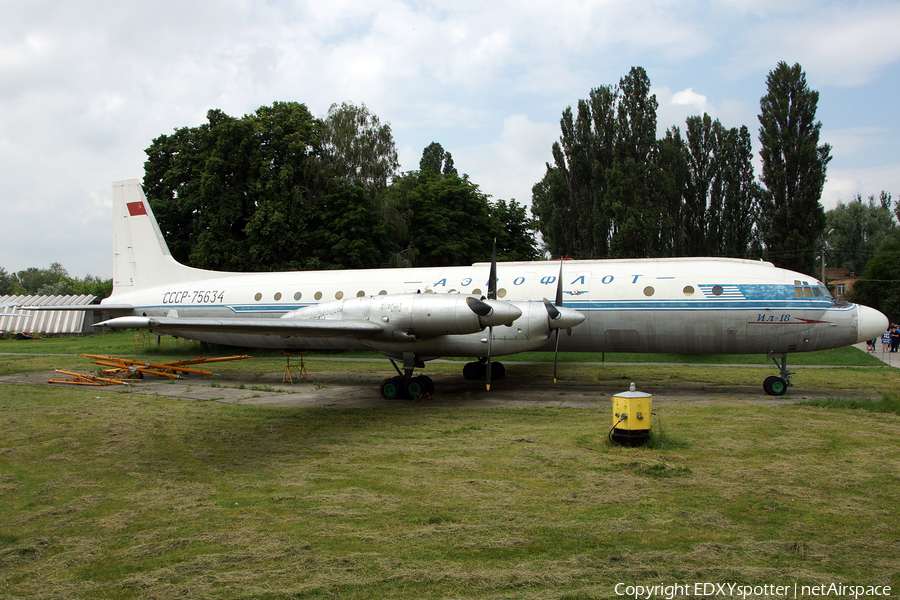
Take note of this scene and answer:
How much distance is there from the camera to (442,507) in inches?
267

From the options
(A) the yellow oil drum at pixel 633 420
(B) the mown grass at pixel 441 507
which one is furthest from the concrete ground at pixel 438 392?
(A) the yellow oil drum at pixel 633 420

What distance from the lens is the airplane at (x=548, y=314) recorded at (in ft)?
42.5

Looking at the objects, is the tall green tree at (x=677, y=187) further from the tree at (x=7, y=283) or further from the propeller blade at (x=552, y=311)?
the tree at (x=7, y=283)

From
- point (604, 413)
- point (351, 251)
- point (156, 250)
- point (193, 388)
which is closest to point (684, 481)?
point (604, 413)

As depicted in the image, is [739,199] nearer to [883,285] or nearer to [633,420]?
[883,285]

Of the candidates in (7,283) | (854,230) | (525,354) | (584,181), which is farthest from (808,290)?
(7,283)

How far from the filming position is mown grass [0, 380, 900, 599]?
502 centimetres

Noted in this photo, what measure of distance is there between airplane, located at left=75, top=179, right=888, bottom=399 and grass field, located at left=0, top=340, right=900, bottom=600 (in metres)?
2.43

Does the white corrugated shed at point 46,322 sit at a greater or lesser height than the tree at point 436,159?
lesser

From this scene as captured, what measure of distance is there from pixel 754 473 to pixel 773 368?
15848mm

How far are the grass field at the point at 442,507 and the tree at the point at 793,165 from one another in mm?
29048

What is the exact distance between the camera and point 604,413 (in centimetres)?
1277

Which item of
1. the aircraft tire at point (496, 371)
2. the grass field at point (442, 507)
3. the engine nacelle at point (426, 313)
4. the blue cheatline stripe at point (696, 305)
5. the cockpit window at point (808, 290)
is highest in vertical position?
the cockpit window at point (808, 290)

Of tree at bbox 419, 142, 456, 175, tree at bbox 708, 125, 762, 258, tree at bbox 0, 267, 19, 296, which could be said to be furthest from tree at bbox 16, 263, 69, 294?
tree at bbox 708, 125, 762, 258
